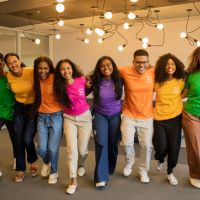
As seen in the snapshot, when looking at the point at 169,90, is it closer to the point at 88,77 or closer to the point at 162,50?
the point at 88,77

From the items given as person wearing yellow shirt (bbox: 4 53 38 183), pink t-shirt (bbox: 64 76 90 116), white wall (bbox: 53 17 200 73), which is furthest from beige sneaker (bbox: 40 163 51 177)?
white wall (bbox: 53 17 200 73)

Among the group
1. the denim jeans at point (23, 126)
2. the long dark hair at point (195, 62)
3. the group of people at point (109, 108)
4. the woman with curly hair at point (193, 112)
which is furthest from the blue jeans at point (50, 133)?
the long dark hair at point (195, 62)

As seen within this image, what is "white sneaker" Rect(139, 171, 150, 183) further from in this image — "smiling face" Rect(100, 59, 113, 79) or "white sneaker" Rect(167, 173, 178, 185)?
"smiling face" Rect(100, 59, 113, 79)

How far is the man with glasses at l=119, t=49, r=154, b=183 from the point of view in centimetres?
304

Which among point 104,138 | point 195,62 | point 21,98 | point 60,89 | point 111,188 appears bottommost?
point 111,188

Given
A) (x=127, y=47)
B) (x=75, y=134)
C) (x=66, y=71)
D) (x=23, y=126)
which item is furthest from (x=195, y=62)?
(x=127, y=47)

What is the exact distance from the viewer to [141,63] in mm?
3006

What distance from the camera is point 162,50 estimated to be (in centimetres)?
773

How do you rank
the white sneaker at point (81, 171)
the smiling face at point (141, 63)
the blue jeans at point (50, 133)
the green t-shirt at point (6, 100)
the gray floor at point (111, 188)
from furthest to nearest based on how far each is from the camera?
the white sneaker at point (81, 171) < the green t-shirt at point (6, 100) < the blue jeans at point (50, 133) < the smiling face at point (141, 63) < the gray floor at point (111, 188)

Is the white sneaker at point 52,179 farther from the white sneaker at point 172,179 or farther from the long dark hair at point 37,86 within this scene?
the white sneaker at point 172,179

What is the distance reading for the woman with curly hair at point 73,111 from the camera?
300 centimetres

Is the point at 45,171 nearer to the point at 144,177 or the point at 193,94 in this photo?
the point at 144,177

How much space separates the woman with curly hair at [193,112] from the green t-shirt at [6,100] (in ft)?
6.27

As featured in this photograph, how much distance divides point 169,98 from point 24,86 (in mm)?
1550
